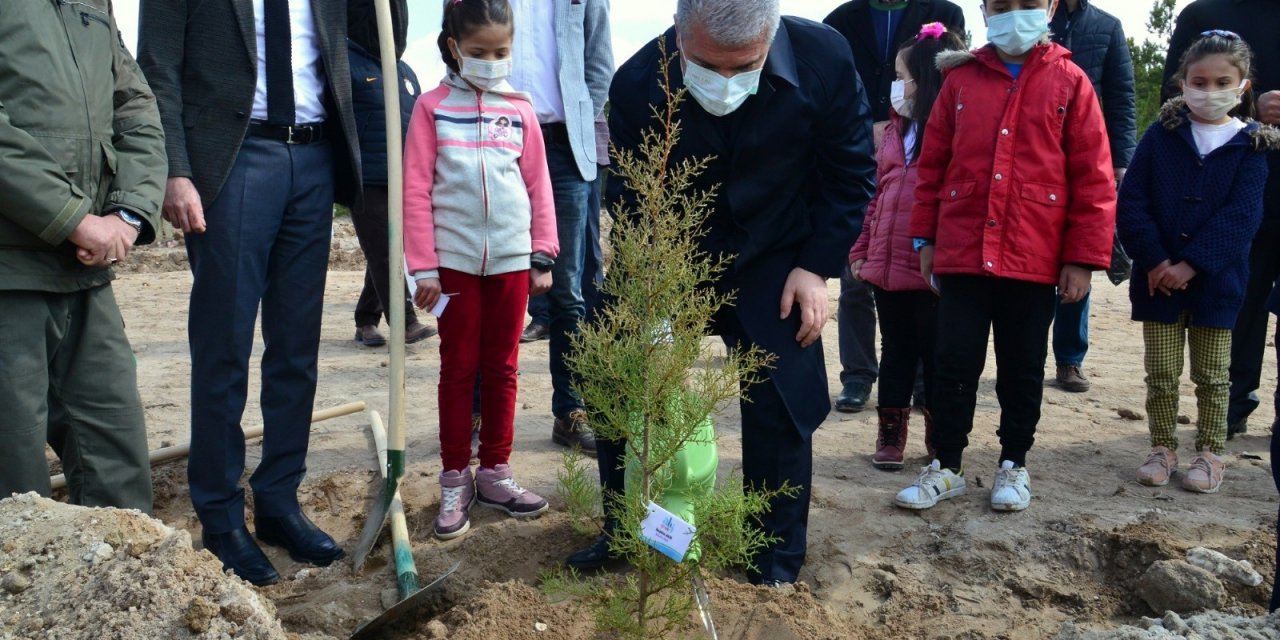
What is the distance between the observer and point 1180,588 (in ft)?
10.2

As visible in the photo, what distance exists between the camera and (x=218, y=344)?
11.2ft

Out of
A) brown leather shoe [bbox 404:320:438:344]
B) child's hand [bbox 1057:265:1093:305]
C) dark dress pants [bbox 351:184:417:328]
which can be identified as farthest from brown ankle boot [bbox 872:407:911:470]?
brown leather shoe [bbox 404:320:438:344]

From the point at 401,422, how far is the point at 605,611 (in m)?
1.39

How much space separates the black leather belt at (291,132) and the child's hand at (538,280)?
2.98 feet

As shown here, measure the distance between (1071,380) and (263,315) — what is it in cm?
451

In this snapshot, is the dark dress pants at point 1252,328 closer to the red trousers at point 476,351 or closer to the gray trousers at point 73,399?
the red trousers at point 476,351

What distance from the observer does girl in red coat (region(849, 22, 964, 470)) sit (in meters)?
4.61

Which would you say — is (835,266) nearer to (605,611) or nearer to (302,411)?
(605,611)

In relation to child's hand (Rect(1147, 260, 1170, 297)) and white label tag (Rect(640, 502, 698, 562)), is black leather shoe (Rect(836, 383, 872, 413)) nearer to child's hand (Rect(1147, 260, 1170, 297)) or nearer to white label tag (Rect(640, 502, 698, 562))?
child's hand (Rect(1147, 260, 1170, 297))

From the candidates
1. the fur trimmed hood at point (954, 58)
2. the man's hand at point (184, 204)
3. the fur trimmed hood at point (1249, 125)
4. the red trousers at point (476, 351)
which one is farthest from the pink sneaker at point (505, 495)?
the fur trimmed hood at point (1249, 125)

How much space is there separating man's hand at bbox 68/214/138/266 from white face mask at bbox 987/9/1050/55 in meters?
3.07

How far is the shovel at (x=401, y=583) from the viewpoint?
9.52ft

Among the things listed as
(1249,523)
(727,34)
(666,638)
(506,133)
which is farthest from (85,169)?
(1249,523)

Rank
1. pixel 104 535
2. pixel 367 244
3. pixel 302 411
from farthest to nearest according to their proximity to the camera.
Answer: pixel 367 244
pixel 302 411
pixel 104 535
